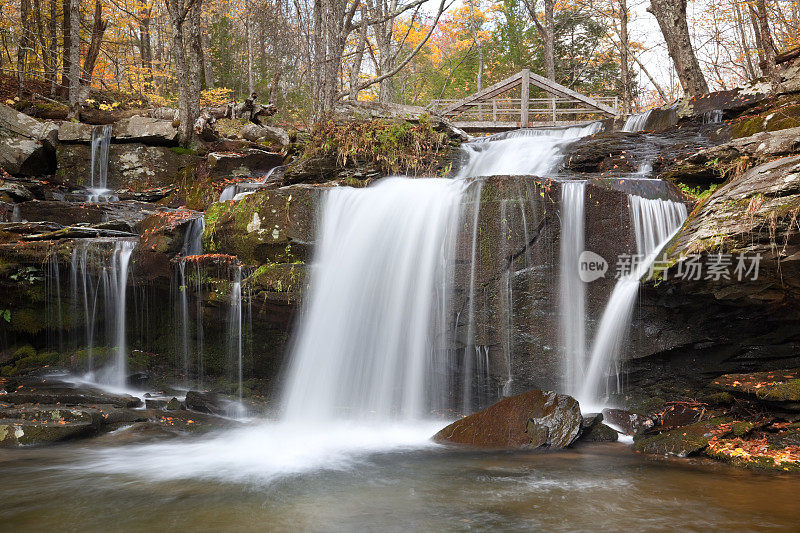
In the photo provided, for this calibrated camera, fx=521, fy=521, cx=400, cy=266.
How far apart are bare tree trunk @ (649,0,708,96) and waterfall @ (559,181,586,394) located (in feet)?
23.0

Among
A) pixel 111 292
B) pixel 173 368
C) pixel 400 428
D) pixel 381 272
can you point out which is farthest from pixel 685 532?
pixel 111 292

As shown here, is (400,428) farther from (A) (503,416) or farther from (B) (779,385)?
(B) (779,385)

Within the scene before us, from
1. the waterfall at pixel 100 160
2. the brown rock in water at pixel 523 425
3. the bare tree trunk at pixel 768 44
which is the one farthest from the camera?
the waterfall at pixel 100 160

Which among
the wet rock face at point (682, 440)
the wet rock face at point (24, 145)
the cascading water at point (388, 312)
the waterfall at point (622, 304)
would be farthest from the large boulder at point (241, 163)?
the wet rock face at point (682, 440)

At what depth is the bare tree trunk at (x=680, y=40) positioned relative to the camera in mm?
11391

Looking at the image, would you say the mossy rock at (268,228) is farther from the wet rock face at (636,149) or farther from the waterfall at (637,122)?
the waterfall at (637,122)

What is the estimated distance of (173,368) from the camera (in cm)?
844

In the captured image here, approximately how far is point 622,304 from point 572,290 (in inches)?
23.5

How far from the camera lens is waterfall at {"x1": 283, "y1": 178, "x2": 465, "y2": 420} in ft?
22.5

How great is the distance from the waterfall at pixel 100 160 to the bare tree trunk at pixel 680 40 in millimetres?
13645

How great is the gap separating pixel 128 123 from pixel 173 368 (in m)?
8.51

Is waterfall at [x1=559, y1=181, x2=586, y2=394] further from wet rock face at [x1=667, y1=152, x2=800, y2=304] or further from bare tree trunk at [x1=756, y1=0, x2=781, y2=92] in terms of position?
bare tree trunk at [x1=756, y1=0, x2=781, y2=92]

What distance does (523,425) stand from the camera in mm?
5520

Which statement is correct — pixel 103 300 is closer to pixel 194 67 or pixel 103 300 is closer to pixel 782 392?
pixel 194 67
